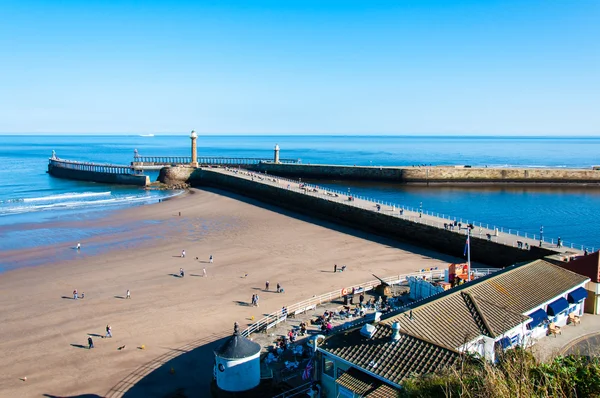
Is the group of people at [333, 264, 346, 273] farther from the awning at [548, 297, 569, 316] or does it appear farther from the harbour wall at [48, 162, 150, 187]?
the harbour wall at [48, 162, 150, 187]

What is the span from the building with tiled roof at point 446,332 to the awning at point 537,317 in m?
0.03

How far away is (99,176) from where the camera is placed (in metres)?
77.9

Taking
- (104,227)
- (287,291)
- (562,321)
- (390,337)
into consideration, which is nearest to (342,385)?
(390,337)

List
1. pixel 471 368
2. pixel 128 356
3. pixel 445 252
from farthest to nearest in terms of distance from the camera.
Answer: pixel 445 252, pixel 128 356, pixel 471 368

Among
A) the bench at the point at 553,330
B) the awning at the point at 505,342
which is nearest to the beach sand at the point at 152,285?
the awning at the point at 505,342

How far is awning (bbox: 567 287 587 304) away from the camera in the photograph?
17297 mm

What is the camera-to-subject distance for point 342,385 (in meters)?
11.5

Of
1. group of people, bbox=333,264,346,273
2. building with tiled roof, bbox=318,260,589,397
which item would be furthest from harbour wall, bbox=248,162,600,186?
building with tiled roof, bbox=318,260,589,397

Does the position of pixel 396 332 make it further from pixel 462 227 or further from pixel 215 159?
pixel 215 159

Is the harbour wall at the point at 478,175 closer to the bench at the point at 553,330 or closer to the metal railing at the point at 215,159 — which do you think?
the metal railing at the point at 215,159

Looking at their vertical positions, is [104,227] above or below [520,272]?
below

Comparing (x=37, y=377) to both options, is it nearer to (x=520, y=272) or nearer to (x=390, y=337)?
(x=390, y=337)

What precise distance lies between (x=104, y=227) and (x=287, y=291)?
23.5 metres

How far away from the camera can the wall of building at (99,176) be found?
72475mm
